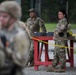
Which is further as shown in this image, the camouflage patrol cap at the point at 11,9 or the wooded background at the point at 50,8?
the wooded background at the point at 50,8

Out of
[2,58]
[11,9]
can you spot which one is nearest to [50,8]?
[11,9]

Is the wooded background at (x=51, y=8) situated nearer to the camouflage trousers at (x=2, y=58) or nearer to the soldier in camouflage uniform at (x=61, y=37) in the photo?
the soldier in camouflage uniform at (x=61, y=37)

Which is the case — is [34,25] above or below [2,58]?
above

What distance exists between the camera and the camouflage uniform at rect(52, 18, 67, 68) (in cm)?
1245

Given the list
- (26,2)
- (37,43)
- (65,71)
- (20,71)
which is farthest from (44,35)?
(20,71)

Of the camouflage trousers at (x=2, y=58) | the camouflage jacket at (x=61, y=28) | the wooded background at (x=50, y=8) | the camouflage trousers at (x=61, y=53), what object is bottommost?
the camouflage trousers at (x=61, y=53)

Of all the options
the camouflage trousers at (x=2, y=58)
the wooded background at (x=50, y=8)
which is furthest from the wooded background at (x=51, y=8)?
the camouflage trousers at (x=2, y=58)

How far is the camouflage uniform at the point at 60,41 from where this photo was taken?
12.4 meters

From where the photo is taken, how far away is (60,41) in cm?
1262

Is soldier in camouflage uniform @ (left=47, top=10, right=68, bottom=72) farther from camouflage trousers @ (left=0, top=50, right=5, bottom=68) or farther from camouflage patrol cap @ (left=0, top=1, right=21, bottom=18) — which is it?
camouflage trousers @ (left=0, top=50, right=5, bottom=68)

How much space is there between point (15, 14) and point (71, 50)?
30.7 feet

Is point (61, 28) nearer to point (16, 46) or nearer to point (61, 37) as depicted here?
point (61, 37)

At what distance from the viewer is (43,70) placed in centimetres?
1339

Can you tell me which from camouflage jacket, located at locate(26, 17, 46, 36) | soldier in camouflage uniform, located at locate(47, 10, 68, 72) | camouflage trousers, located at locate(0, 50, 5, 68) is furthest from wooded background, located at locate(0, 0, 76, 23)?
camouflage trousers, located at locate(0, 50, 5, 68)
